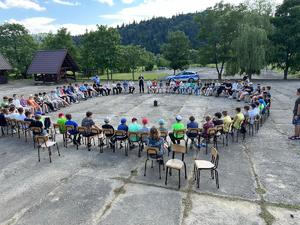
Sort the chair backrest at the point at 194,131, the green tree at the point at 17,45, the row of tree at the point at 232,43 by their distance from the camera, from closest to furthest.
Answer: the chair backrest at the point at 194,131 < the row of tree at the point at 232,43 < the green tree at the point at 17,45

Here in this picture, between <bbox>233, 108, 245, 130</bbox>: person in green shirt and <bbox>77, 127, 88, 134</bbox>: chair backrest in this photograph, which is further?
<bbox>233, 108, 245, 130</bbox>: person in green shirt

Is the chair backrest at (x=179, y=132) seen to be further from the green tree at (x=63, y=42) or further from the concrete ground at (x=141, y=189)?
the green tree at (x=63, y=42)

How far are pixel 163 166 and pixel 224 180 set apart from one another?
1.85 metres

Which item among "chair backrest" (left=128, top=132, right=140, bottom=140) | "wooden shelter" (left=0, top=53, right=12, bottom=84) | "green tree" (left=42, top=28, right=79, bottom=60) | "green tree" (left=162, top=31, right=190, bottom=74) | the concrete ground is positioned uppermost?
"green tree" (left=42, top=28, right=79, bottom=60)

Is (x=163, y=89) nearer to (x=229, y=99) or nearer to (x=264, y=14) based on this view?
(x=229, y=99)

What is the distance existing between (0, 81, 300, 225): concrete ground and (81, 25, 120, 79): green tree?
24.1 m

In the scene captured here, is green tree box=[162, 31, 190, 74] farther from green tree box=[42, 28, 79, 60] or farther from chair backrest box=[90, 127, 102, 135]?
chair backrest box=[90, 127, 102, 135]

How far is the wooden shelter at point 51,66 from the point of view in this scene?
32.6 meters

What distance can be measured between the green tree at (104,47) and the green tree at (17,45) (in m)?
13.2

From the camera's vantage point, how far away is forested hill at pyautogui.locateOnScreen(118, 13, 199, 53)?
110875 mm

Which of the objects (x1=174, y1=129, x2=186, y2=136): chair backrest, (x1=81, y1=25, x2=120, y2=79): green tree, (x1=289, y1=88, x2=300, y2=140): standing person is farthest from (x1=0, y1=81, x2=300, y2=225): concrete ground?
(x1=81, y1=25, x2=120, y2=79): green tree

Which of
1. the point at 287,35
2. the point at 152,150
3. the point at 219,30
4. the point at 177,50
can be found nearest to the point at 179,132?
the point at 152,150

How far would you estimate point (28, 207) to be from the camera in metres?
6.04

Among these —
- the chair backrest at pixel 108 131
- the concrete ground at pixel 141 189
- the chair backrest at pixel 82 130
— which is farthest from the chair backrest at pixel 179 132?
the chair backrest at pixel 82 130
